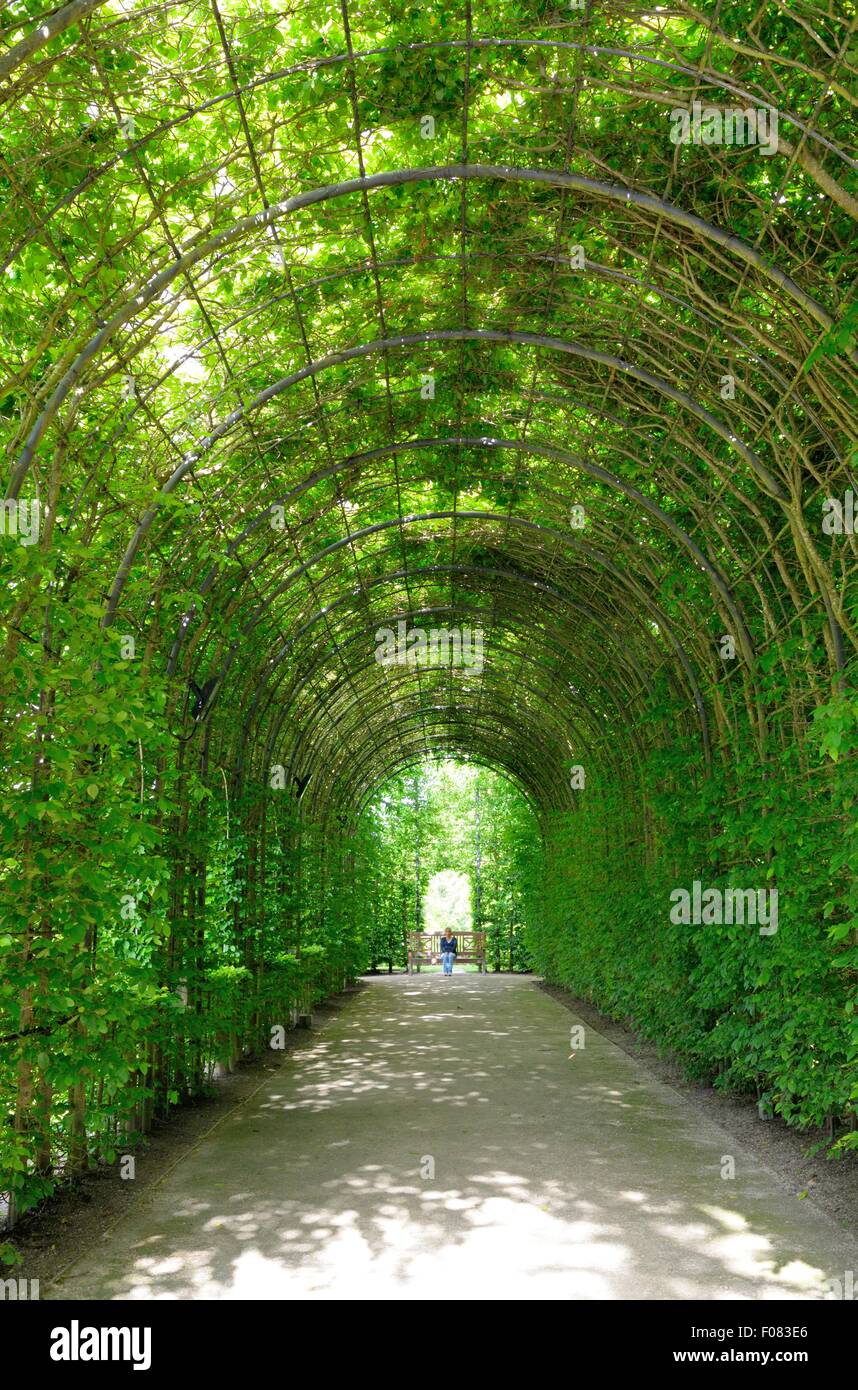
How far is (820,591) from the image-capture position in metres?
6.03

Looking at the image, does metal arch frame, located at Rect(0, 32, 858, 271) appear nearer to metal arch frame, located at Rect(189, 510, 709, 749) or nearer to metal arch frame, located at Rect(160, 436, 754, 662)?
metal arch frame, located at Rect(160, 436, 754, 662)

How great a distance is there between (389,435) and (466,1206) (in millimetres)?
5762

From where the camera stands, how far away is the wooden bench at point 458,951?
28.2 metres

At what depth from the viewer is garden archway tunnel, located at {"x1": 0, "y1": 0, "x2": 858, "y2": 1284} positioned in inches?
180

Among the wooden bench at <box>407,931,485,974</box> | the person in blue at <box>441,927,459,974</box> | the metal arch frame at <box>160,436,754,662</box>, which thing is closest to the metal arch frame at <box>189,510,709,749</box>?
the metal arch frame at <box>160,436,754,662</box>

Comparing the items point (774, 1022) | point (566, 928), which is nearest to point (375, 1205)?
point (774, 1022)

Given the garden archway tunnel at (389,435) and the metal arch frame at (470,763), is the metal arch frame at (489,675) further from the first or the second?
the metal arch frame at (470,763)

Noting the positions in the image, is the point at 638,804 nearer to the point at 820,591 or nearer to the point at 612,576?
the point at 612,576

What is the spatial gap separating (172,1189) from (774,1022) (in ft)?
12.2

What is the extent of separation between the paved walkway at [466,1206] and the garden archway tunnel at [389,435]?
61 centimetres

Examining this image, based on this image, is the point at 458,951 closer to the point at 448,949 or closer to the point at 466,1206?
the point at 448,949

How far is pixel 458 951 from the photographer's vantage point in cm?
2956

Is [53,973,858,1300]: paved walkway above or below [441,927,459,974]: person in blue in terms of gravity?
above

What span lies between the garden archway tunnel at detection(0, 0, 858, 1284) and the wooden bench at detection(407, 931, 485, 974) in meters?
17.5
